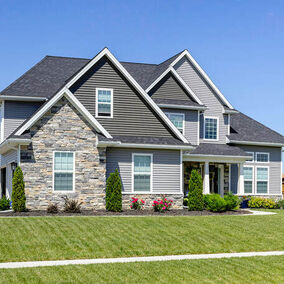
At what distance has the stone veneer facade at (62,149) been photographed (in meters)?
22.6

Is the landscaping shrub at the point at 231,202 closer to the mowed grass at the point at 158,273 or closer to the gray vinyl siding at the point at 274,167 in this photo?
the gray vinyl siding at the point at 274,167

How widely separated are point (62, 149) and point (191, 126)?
990 cm

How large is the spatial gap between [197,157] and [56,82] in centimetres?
935

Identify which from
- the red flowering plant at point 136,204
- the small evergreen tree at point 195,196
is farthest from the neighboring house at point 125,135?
the small evergreen tree at point 195,196

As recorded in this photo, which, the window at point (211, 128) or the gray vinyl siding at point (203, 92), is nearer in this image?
the gray vinyl siding at point (203, 92)

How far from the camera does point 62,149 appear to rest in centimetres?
2308

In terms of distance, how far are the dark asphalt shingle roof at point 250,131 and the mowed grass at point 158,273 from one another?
19.9m

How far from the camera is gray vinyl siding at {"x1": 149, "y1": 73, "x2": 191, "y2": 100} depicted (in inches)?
1157

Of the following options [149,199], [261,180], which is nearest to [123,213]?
[149,199]

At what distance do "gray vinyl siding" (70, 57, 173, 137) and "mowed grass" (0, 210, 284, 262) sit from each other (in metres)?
6.56

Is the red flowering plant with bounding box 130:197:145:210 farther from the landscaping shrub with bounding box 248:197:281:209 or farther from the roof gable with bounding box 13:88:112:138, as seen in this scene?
the landscaping shrub with bounding box 248:197:281:209

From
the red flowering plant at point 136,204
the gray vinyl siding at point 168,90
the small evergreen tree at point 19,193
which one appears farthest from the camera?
the gray vinyl siding at point 168,90

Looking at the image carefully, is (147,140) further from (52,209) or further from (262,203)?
(262,203)

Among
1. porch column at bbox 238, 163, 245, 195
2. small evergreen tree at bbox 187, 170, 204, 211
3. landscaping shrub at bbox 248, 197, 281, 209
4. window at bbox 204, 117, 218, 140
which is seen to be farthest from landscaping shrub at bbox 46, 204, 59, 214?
landscaping shrub at bbox 248, 197, 281, 209
